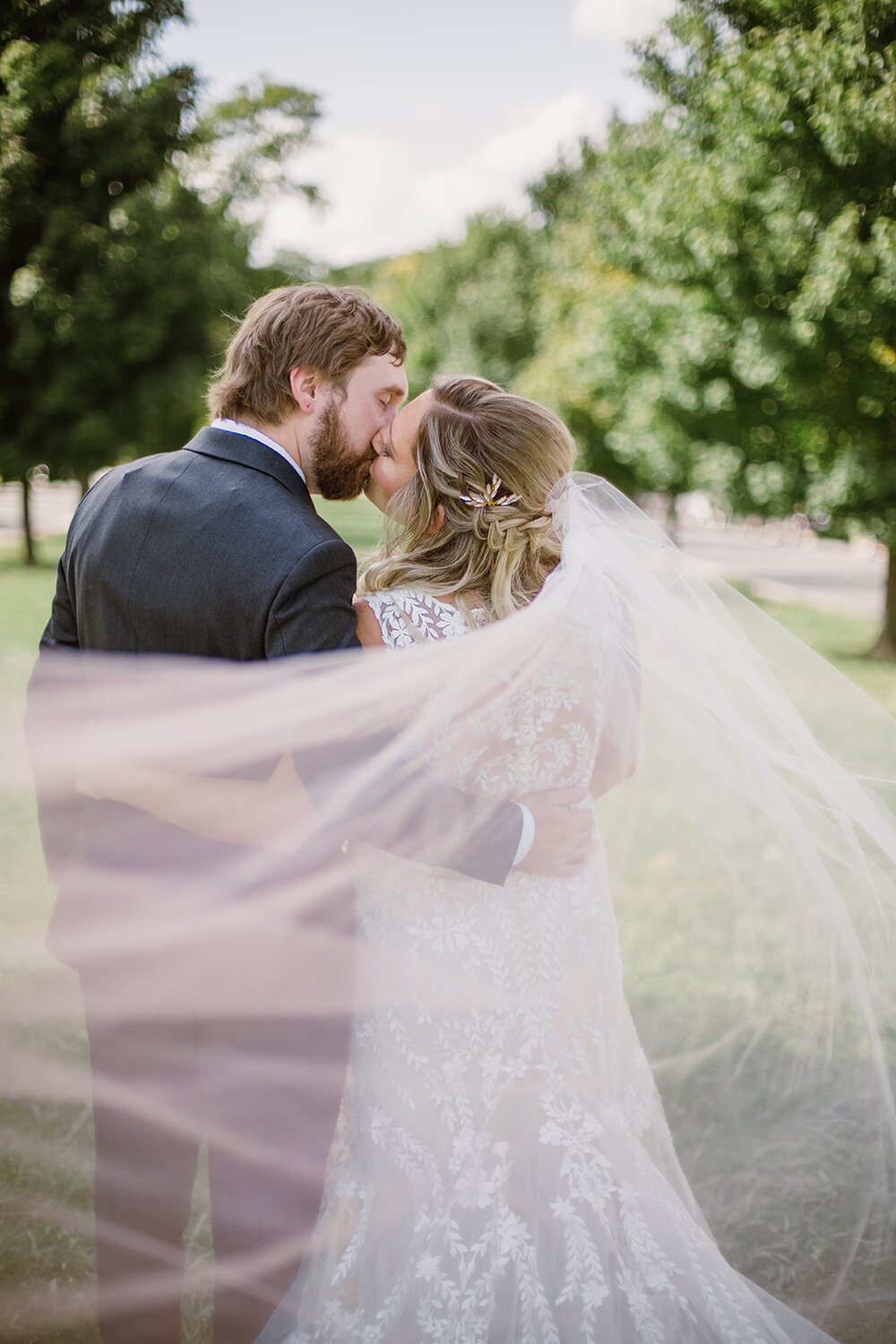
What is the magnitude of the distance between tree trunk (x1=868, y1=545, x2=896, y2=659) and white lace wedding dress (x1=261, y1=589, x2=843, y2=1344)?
1181 cm

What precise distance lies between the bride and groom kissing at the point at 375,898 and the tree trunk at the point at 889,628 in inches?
461

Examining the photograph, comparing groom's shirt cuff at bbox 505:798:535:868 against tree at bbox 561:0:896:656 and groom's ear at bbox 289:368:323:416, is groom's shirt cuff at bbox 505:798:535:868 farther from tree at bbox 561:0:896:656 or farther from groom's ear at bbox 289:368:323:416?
tree at bbox 561:0:896:656

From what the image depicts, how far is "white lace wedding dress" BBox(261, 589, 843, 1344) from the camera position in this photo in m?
1.86

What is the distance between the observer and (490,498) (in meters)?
2.05

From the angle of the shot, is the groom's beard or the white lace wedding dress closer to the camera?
the white lace wedding dress

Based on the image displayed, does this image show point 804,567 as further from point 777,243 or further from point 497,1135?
point 497,1135

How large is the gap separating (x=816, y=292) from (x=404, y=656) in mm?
8657

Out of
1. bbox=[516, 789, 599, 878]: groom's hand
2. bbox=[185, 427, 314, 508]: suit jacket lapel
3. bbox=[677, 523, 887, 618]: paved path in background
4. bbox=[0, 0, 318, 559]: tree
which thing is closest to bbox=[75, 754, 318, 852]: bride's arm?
bbox=[516, 789, 599, 878]: groom's hand

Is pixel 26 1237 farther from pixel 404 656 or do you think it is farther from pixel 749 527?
pixel 749 527

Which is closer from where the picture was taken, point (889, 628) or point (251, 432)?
point (251, 432)

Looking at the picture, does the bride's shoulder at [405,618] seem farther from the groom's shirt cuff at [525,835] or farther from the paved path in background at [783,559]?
the paved path in background at [783,559]

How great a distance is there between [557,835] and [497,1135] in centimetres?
66

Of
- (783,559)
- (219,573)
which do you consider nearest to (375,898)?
(219,573)

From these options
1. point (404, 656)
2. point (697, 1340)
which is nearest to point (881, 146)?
point (404, 656)
